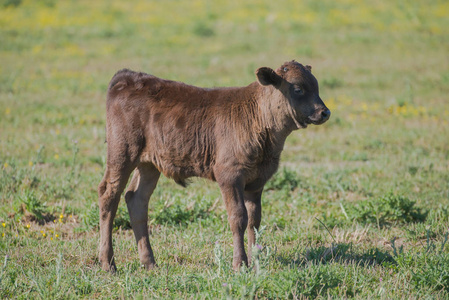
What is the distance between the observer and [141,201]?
6.84 meters

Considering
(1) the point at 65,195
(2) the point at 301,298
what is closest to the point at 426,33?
(1) the point at 65,195

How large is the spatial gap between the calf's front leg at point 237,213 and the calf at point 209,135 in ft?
0.03

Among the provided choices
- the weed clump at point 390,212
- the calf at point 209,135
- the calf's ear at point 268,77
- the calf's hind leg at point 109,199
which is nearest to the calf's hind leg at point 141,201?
the calf at point 209,135

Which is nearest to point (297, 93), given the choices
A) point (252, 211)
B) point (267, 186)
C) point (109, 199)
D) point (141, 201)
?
point (252, 211)

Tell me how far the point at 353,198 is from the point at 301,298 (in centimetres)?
403

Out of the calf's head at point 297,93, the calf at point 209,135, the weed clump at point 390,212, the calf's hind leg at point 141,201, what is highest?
the calf's head at point 297,93

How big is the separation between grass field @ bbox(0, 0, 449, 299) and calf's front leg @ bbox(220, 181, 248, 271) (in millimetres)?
195

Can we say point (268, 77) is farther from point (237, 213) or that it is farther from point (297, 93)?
point (237, 213)

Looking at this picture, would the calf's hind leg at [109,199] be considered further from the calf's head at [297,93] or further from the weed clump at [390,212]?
the weed clump at [390,212]

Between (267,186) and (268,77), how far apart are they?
11.6 ft

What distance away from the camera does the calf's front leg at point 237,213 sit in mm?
6023

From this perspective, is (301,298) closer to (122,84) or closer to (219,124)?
(219,124)

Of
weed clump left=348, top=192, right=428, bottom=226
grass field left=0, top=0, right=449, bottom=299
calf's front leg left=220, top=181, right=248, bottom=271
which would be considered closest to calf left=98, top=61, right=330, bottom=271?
calf's front leg left=220, top=181, right=248, bottom=271

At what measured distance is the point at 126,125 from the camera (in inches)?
258
